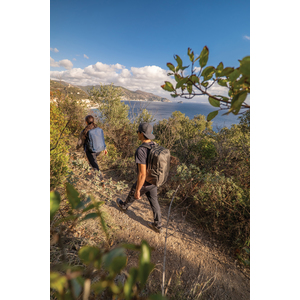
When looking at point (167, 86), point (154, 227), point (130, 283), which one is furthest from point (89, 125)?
point (130, 283)

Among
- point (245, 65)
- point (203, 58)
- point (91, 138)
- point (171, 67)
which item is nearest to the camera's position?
point (245, 65)

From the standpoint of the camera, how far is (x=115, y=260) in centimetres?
41

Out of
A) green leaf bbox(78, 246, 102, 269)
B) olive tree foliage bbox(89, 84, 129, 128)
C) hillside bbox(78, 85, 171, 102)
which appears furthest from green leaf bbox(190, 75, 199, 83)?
olive tree foliage bbox(89, 84, 129, 128)

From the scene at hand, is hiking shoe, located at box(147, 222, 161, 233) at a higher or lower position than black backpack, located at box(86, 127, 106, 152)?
lower

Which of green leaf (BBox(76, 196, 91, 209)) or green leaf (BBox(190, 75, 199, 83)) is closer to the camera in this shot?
green leaf (BBox(76, 196, 91, 209))

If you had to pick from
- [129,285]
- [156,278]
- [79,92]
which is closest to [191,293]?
[156,278]

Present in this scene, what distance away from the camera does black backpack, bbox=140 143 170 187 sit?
233 cm

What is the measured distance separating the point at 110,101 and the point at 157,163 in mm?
10926

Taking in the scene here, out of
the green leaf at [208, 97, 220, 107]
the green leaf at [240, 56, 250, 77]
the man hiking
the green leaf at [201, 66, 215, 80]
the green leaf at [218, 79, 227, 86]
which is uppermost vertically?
the green leaf at [201, 66, 215, 80]

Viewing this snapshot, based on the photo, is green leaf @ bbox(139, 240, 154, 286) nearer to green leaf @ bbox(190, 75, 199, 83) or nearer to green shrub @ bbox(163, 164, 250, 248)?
green leaf @ bbox(190, 75, 199, 83)

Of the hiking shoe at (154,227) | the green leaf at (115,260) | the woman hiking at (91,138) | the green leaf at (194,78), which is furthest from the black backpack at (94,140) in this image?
the green leaf at (115,260)

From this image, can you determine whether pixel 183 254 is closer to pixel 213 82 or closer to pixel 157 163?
pixel 157 163

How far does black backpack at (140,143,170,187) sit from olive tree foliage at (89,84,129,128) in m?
8.24

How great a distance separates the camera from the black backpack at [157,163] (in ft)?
7.64
